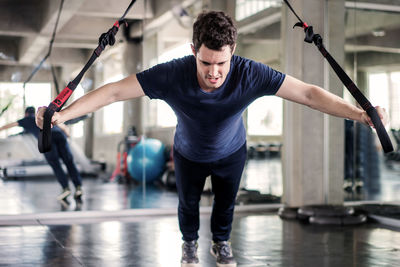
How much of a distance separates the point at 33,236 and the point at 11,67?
1.73 meters

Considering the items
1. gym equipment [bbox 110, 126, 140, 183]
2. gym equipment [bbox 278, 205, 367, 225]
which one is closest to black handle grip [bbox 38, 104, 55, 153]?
gym equipment [bbox 278, 205, 367, 225]

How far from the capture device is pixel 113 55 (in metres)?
5.39

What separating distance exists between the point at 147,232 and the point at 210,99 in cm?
234

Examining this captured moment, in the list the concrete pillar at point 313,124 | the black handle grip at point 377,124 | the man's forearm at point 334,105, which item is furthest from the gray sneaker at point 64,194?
the black handle grip at point 377,124

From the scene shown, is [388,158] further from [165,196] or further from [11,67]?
[11,67]

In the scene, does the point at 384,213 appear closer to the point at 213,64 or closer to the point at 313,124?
the point at 313,124

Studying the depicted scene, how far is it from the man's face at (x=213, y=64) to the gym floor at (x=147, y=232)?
57.0 inches

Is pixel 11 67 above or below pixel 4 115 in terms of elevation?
above

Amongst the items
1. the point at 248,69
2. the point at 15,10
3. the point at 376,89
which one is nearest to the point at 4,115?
the point at 15,10

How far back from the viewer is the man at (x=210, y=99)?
223cm

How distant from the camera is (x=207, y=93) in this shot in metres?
2.38

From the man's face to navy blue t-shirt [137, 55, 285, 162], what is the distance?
0.36 ft

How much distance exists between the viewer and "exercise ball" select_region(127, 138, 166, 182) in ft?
19.4

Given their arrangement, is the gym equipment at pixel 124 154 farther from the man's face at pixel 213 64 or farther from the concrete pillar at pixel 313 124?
the man's face at pixel 213 64
